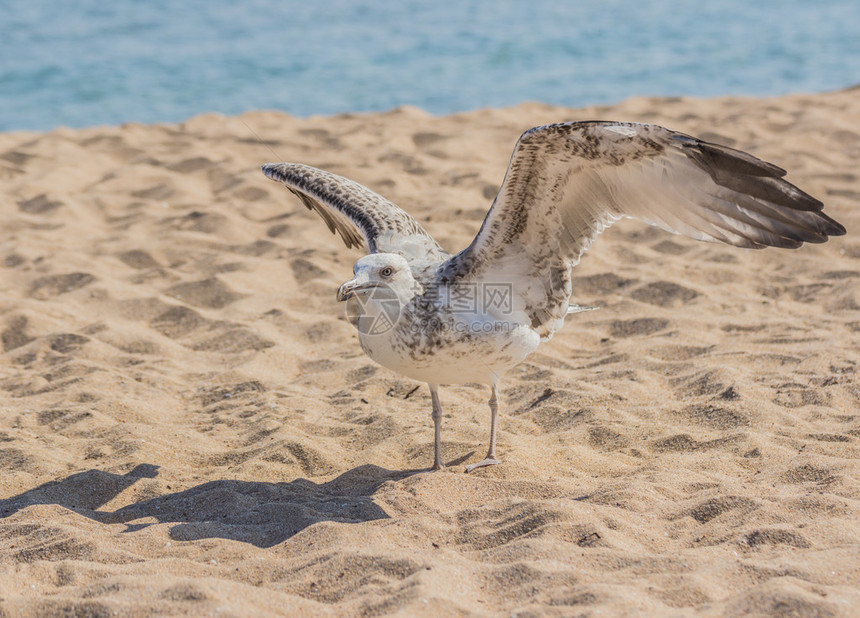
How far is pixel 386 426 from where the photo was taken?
16.1 ft

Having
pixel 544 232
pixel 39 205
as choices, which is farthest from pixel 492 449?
pixel 39 205

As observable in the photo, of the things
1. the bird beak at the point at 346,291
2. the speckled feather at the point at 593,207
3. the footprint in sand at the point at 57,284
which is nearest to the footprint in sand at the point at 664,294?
the speckled feather at the point at 593,207

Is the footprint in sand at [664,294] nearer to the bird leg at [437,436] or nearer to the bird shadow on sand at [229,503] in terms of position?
the bird leg at [437,436]

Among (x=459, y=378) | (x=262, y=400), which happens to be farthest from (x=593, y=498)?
(x=262, y=400)

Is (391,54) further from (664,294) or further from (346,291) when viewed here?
(346,291)

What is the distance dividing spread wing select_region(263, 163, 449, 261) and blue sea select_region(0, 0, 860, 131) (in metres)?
9.88

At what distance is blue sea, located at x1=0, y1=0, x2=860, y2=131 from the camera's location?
1597cm

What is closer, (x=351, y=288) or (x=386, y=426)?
(x=351, y=288)

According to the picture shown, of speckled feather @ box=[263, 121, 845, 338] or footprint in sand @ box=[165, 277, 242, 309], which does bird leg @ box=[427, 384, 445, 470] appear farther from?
footprint in sand @ box=[165, 277, 242, 309]

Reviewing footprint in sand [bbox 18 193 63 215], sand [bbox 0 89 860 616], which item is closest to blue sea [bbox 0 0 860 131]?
footprint in sand [bbox 18 193 63 215]

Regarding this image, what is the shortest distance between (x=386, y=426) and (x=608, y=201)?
1641mm

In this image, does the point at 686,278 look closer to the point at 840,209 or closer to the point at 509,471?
the point at 840,209

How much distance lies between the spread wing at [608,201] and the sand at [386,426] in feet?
2.96

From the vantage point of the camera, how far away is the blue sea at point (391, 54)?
16.0m
